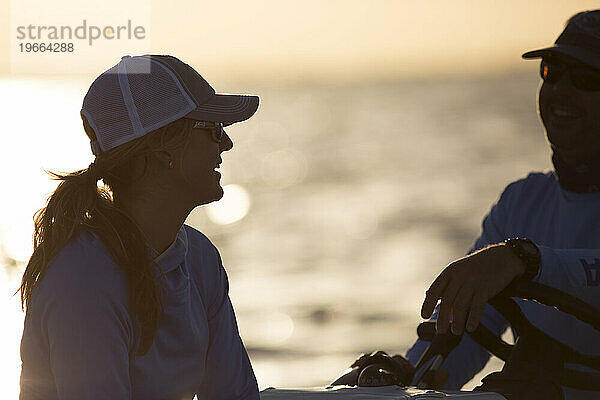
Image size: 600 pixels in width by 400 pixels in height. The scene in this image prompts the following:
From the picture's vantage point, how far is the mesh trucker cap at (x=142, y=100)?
7.20 ft

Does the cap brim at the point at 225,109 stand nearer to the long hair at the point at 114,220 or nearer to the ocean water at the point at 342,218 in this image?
the long hair at the point at 114,220

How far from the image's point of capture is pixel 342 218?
1019 centimetres

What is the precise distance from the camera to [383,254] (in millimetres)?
8500

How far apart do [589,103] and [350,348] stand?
3.36m

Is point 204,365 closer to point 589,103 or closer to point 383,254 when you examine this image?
point 589,103

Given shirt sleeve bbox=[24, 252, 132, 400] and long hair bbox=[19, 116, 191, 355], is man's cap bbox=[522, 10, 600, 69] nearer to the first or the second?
long hair bbox=[19, 116, 191, 355]

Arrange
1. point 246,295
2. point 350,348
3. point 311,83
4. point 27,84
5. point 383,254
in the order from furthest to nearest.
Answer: point 311,83 → point 27,84 → point 383,254 → point 246,295 → point 350,348

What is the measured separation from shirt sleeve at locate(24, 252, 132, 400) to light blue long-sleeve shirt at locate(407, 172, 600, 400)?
127 cm

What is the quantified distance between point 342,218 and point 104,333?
8158mm

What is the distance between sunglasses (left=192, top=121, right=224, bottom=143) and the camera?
228 cm

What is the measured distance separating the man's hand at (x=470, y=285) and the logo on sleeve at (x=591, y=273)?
0.25 m

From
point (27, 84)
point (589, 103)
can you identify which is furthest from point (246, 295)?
point (27, 84)

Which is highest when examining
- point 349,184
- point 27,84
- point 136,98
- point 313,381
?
point 27,84

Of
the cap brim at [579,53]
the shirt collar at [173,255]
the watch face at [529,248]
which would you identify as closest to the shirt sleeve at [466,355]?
the watch face at [529,248]
